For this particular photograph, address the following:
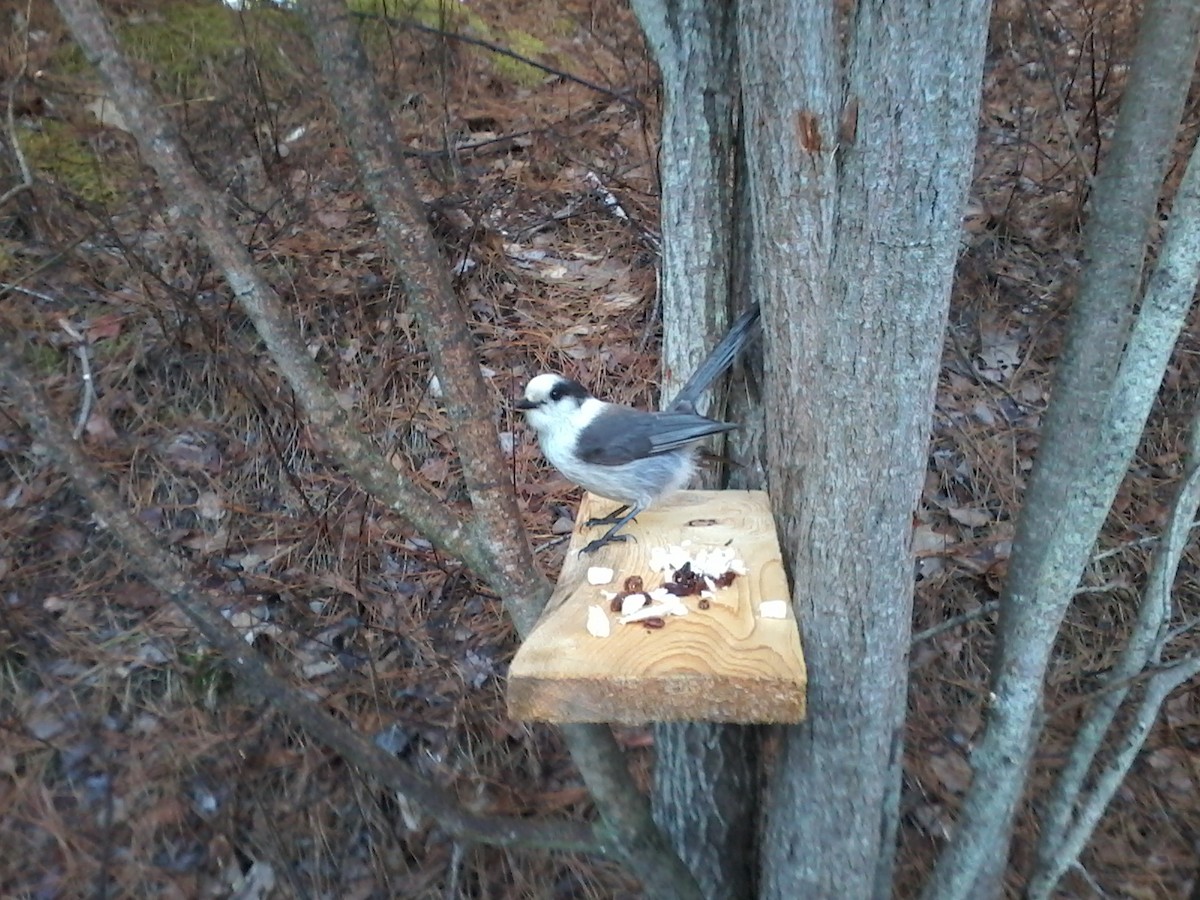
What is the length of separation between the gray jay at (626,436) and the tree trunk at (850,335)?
303mm

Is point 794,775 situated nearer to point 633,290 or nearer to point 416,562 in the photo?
point 416,562

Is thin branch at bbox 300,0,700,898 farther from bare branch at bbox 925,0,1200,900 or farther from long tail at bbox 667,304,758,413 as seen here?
bare branch at bbox 925,0,1200,900

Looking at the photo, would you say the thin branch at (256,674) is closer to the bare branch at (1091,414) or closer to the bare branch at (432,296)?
the bare branch at (432,296)

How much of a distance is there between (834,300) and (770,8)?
0.55m

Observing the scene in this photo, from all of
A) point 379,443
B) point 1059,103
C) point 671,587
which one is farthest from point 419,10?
point 671,587

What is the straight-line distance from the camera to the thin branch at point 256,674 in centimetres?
183

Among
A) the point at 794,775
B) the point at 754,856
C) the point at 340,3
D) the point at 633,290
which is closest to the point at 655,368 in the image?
the point at 633,290

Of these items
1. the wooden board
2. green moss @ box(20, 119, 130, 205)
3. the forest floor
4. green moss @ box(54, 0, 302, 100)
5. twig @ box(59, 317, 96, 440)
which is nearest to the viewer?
the wooden board

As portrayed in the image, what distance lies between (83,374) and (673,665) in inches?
152

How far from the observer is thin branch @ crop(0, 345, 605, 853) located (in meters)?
1.83

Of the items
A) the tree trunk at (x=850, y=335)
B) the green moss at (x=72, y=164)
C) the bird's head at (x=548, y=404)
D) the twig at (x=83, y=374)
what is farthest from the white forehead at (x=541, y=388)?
the green moss at (x=72, y=164)

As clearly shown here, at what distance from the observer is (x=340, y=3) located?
155 cm

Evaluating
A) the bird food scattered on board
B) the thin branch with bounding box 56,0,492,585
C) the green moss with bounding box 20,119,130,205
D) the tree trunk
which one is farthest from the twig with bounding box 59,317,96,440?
the tree trunk

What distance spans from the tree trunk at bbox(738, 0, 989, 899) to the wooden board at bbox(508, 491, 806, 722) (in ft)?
0.64
